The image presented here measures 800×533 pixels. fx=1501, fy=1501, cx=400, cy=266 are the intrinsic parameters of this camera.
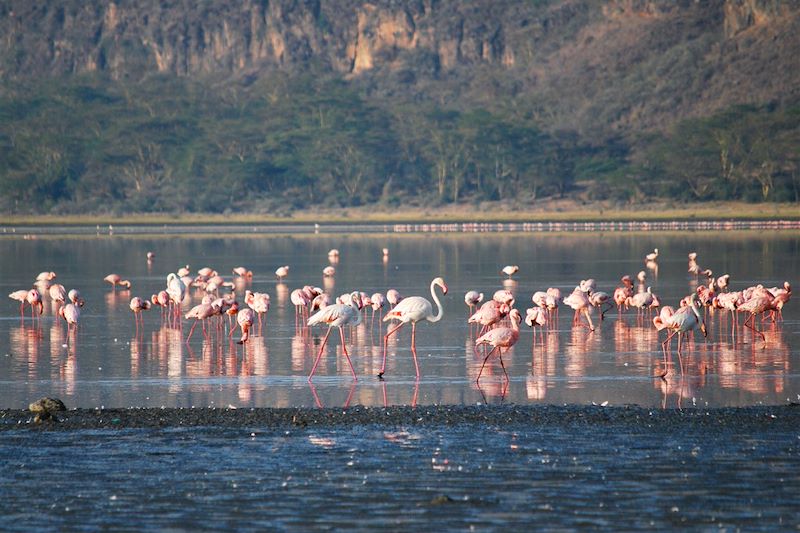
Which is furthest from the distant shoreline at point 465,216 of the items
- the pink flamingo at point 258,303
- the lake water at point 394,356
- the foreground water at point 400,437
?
the foreground water at point 400,437

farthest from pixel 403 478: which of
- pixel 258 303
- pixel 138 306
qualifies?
pixel 138 306

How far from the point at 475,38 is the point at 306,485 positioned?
496 feet

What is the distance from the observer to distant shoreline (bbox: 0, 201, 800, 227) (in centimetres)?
9403

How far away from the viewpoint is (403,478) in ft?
40.4

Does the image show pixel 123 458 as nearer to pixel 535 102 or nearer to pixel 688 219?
pixel 688 219

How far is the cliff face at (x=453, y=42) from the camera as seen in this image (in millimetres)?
128375

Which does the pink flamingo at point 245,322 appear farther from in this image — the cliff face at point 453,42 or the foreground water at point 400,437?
the cliff face at point 453,42

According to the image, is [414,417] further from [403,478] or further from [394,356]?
[394,356]

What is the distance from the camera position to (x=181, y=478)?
40.6 feet

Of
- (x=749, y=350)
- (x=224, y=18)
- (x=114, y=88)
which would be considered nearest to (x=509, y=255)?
(x=749, y=350)

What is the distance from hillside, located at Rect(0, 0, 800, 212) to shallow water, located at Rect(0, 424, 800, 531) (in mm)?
86686

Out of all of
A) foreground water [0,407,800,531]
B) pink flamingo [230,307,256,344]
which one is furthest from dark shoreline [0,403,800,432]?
pink flamingo [230,307,256,344]

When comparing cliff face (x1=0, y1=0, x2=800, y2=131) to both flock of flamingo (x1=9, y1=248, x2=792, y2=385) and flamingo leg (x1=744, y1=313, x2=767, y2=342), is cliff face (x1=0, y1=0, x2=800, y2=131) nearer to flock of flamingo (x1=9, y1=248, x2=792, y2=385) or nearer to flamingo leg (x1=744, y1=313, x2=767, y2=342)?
flock of flamingo (x1=9, y1=248, x2=792, y2=385)

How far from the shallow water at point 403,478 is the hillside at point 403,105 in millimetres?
86686
